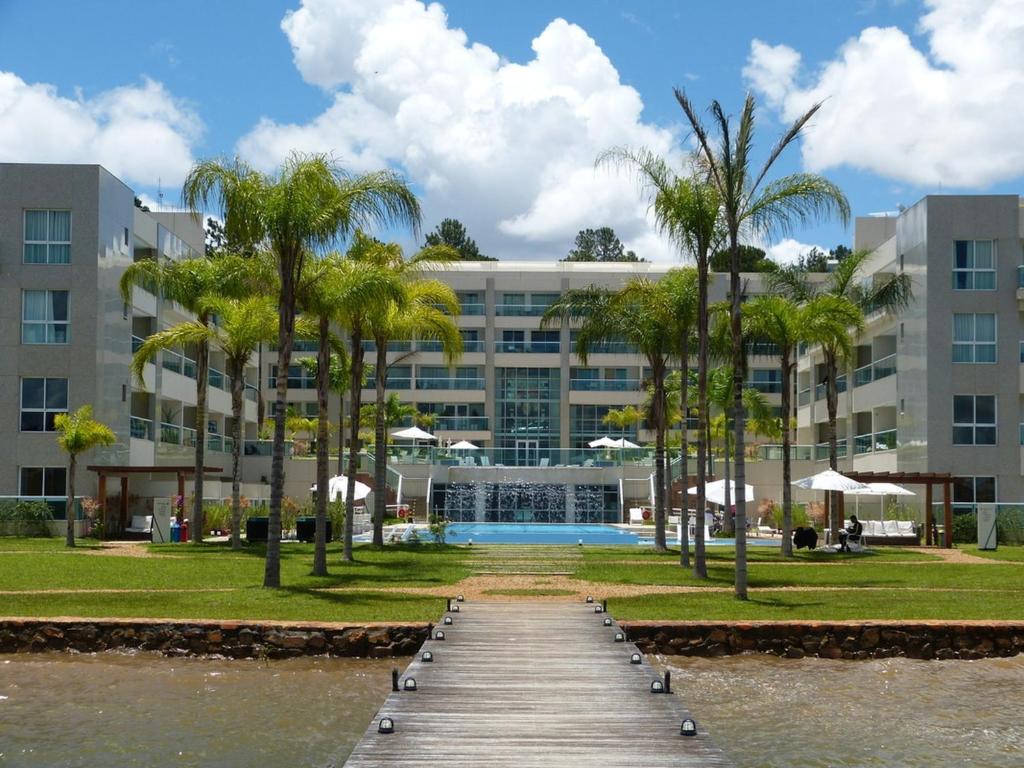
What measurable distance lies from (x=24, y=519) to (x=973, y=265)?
112 feet

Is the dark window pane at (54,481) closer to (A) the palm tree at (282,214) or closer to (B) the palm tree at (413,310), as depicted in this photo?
(B) the palm tree at (413,310)

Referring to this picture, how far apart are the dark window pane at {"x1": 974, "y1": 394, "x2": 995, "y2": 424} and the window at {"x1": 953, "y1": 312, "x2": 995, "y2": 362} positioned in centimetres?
140

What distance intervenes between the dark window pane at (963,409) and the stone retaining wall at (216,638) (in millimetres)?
33128

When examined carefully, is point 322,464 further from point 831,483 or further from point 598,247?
point 598,247

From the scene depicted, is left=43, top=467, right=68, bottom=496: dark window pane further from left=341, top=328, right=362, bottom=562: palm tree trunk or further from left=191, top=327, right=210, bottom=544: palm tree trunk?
left=341, top=328, right=362, bottom=562: palm tree trunk

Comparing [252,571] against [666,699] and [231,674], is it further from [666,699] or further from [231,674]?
[666,699]

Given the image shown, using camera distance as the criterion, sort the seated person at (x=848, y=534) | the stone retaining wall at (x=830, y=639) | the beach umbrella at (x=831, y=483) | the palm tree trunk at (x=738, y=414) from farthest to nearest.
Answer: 1. the beach umbrella at (x=831, y=483)
2. the seated person at (x=848, y=534)
3. the palm tree trunk at (x=738, y=414)
4. the stone retaining wall at (x=830, y=639)

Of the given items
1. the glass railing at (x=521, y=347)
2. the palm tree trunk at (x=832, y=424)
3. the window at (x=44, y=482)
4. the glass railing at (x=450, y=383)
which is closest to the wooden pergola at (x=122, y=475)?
the window at (x=44, y=482)

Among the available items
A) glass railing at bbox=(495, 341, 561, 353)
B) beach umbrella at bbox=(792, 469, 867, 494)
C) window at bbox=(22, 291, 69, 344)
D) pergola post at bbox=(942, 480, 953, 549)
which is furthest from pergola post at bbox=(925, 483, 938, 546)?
glass railing at bbox=(495, 341, 561, 353)

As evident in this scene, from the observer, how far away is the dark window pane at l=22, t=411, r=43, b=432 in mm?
43469

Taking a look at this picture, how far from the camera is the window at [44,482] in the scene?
142 feet

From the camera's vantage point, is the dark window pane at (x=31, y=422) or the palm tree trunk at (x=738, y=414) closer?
the palm tree trunk at (x=738, y=414)

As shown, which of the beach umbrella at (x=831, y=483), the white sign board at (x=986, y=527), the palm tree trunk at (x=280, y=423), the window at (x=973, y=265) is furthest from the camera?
the window at (x=973, y=265)

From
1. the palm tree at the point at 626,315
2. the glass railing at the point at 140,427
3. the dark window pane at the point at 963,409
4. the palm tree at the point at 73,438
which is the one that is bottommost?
the palm tree at the point at 73,438
